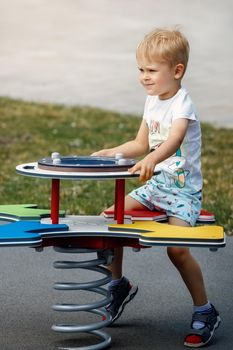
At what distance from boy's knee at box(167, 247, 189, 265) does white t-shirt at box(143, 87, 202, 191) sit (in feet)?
1.02

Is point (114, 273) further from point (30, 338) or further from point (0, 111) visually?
point (0, 111)

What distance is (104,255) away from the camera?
176 inches

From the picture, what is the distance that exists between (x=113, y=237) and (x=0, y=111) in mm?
10469

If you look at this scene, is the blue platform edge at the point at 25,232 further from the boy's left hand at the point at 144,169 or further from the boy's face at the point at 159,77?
the boy's face at the point at 159,77

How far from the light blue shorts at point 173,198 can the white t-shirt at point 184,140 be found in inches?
1.3

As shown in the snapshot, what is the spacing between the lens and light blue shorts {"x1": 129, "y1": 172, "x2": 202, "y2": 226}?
4594mm

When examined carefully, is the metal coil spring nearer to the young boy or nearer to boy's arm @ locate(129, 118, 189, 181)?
the young boy

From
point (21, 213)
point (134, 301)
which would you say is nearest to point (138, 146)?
point (21, 213)

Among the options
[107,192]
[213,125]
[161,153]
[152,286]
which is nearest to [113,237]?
[161,153]

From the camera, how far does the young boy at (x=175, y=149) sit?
4.54 m

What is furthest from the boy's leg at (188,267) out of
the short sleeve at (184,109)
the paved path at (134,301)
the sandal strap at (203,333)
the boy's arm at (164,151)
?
the short sleeve at (184,109)

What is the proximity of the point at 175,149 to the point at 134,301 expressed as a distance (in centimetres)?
134

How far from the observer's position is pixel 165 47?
452 centimetres

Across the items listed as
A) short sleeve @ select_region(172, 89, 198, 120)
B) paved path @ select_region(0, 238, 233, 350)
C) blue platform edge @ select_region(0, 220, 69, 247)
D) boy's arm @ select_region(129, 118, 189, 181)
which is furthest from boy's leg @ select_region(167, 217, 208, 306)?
blue platform edge @ select_region(0, 220, 69, 247)
